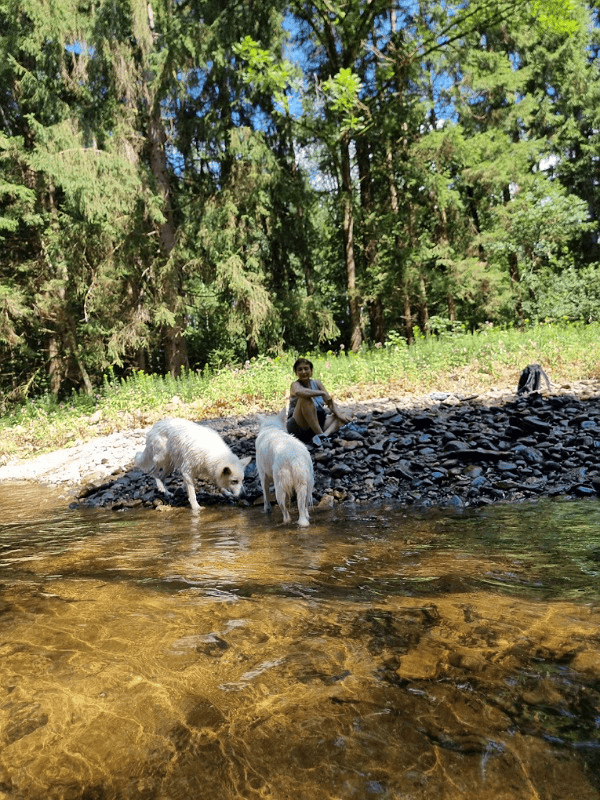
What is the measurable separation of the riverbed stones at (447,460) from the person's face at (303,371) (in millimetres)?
1084

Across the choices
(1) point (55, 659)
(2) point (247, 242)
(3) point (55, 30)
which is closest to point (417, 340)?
(2) point (247, 242)

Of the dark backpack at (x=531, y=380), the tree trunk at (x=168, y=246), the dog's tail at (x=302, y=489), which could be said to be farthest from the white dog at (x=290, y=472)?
the tree trunk at (x=168, y=246)

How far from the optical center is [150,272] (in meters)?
19.1

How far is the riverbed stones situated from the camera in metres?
5.84

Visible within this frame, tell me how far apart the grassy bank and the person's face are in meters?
3.60

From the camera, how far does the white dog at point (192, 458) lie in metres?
6.64

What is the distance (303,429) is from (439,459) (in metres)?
2.48

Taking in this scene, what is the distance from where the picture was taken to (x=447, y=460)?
22.0 ft

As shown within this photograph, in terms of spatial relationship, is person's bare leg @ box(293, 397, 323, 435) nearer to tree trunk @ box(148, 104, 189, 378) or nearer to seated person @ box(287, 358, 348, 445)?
seated person @ box(287, 358, 348, 445)

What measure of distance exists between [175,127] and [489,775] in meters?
22.2

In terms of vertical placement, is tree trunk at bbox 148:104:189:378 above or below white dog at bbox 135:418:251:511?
above

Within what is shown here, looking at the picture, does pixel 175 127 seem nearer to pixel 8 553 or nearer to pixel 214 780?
pixel 8 553

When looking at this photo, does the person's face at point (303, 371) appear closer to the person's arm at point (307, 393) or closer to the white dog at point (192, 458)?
the person's arm at point (307, 393)

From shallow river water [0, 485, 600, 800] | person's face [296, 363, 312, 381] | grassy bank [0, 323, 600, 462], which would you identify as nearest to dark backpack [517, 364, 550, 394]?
grassy bank [0, 323, 600, 462]
